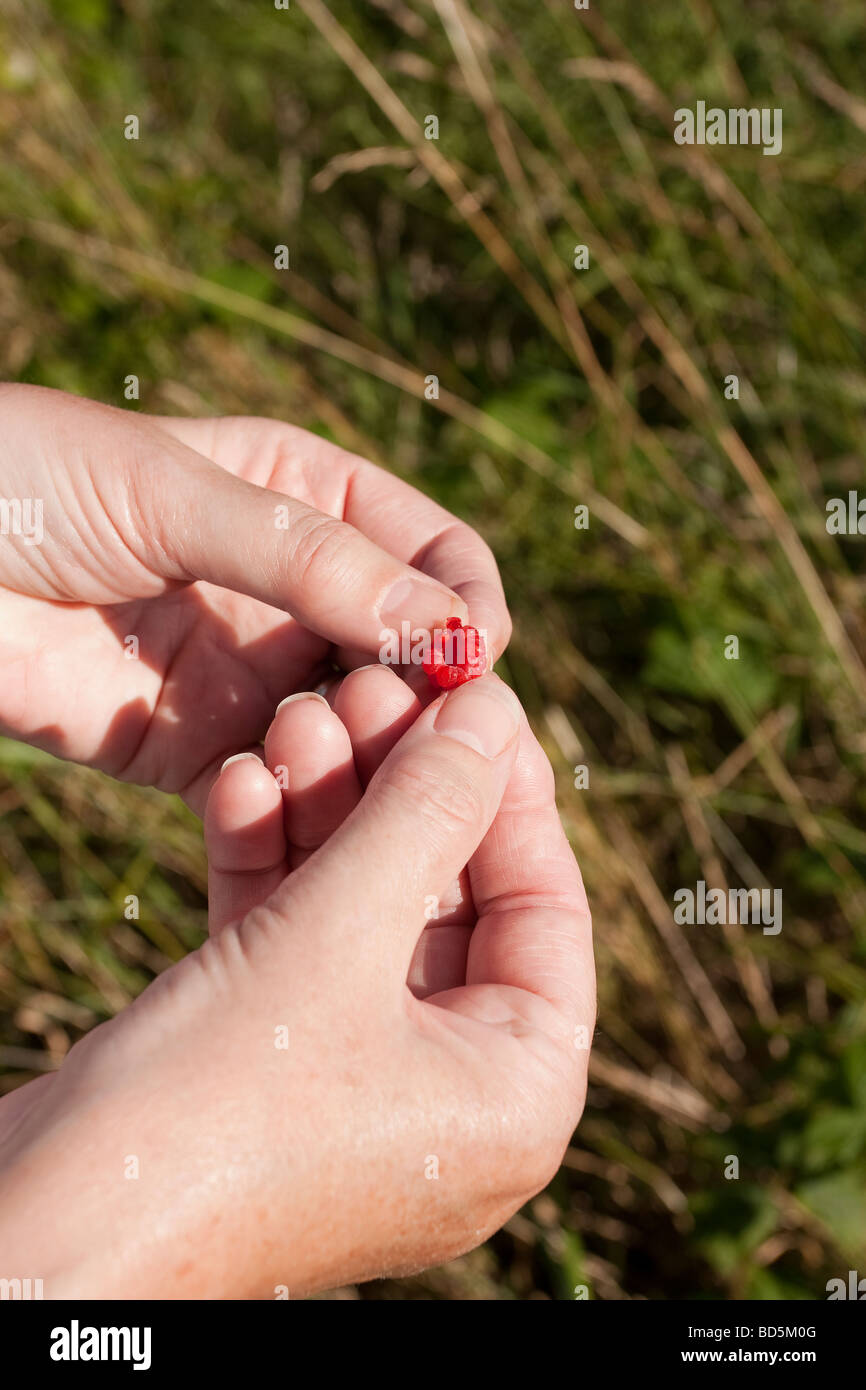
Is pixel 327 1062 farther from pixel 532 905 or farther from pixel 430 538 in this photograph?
pixel 430 538

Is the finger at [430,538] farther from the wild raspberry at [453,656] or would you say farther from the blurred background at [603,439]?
the blurred background at [603,439]

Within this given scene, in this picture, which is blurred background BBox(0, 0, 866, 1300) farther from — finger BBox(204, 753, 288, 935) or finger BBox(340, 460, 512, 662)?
finger BBox(204, 753, 288, 935)

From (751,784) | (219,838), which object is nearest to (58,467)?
(219,838)

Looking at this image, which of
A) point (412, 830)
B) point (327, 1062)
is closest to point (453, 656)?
point (412, 830)

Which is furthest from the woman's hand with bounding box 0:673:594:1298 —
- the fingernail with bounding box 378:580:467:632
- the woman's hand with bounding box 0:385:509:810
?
the woman's hand with bounding box 0:385:509:810

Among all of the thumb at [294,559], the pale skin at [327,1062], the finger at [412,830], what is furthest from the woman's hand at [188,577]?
the finger at [412,830]

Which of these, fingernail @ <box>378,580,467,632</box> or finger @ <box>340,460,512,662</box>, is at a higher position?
finger @ <box>340,460,512,662</box>
